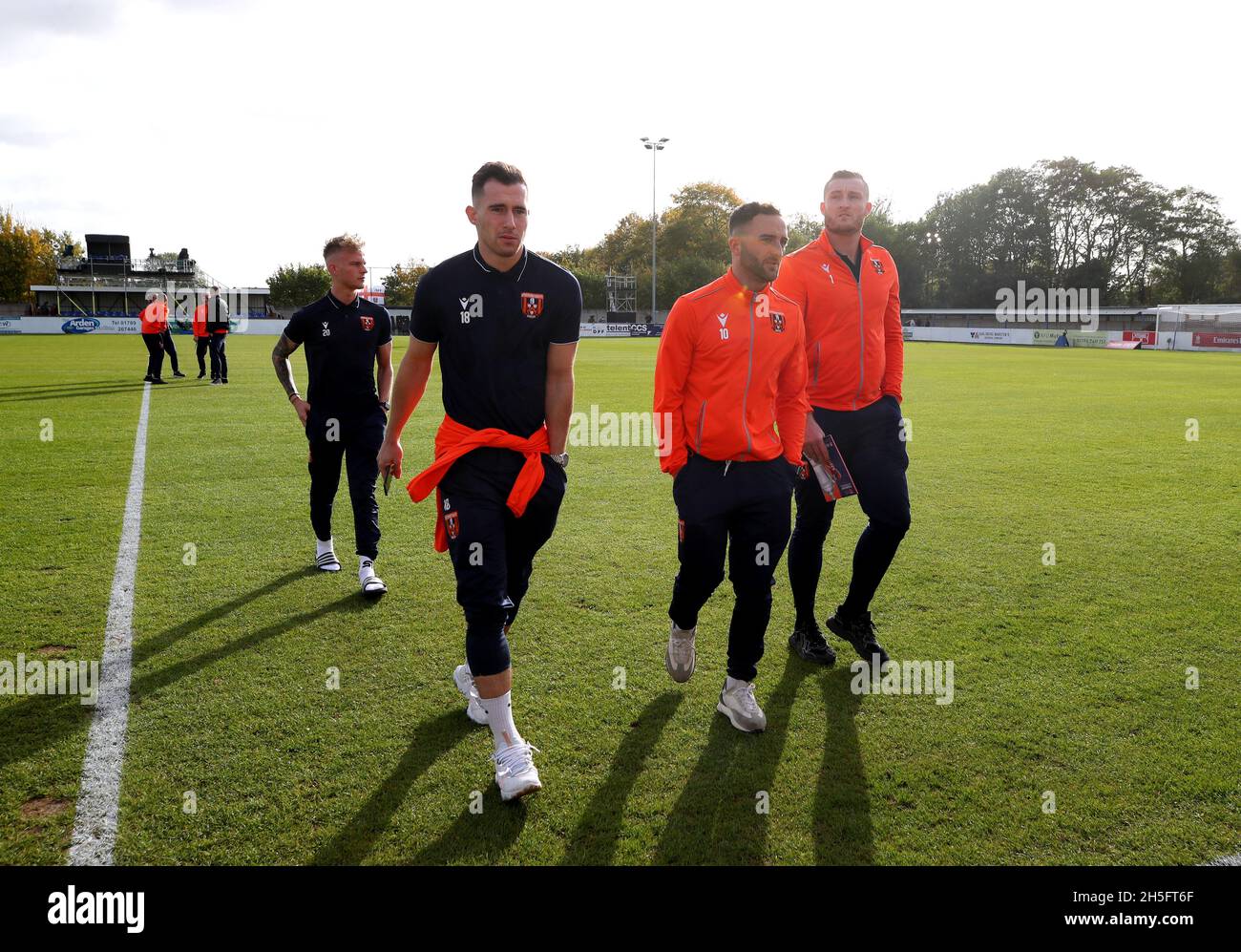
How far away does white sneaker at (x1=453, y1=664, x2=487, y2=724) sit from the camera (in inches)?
147

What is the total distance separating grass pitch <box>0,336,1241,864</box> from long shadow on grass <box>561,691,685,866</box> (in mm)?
12

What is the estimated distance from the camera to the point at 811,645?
453 centimetres

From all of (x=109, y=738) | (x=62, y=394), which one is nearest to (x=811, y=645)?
(x=109, y=738)

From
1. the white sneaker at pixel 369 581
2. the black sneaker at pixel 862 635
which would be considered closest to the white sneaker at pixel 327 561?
the white sneaker at pixel 369 581

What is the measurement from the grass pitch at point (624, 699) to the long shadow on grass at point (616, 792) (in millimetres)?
12

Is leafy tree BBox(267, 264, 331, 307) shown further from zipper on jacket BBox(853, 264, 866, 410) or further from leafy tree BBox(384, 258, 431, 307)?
zipper on jacket BBox(853, 264, 866, 410)

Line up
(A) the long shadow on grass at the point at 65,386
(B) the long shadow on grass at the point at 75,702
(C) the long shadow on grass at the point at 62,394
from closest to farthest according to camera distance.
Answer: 1. (B) the long shadow on grass at the point at 75,702
2. (C) the long shadow on grass at the point at 62,394
3. (A) the long shadow on grass at the point at 65,386

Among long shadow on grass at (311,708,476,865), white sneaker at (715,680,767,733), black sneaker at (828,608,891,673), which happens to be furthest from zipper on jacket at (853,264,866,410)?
long shadow on grass at (311,708,476,865)

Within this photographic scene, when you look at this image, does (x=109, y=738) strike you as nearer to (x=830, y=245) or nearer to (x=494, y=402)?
(x=494, y=402)

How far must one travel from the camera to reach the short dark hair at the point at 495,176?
129 inches

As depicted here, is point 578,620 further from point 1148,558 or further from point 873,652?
point 1148,558

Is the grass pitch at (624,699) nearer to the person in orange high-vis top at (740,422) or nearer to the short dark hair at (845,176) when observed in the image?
the person in orange high-vis top at (740,422)

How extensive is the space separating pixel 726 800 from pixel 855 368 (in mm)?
2295
